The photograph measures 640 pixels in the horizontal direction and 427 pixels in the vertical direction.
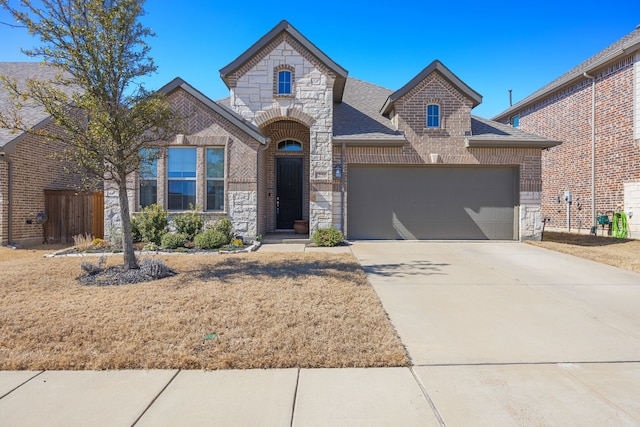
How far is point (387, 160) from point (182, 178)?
6.45 meters

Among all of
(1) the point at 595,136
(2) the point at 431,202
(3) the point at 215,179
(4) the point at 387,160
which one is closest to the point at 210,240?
(3) the point at 215,179

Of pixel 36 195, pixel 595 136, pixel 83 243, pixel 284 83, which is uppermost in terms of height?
pixel 284 83

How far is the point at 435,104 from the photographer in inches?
462

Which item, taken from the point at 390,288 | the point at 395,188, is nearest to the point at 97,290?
the point at 390,288

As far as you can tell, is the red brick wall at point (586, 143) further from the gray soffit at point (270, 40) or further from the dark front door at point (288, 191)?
the dark front door at point (288, 191)

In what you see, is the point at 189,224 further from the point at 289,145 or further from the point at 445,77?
the point at 445,77

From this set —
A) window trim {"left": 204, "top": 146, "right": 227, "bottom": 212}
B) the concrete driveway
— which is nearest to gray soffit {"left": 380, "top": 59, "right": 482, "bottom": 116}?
window trim {"left": 204, "top": 146, "right": 227, "bottom": 212}

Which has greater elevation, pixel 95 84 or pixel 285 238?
pixel 95 84

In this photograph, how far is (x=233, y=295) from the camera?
5.29 meters

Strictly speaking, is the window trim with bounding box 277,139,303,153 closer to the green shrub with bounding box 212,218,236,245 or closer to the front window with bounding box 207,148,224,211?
the front window with bounding box 207,148,224,211

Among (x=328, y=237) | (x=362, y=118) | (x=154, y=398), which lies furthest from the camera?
(x=362, y=118)

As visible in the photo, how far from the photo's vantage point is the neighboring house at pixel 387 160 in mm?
11281

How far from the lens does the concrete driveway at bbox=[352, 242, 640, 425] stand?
2729mm

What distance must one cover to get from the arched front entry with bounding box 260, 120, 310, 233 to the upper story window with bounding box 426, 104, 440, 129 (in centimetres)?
425
